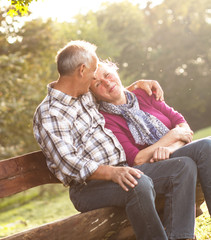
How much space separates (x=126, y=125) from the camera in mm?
3934

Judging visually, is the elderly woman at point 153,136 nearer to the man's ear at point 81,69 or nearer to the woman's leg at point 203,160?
the woman's leg at point 203,160

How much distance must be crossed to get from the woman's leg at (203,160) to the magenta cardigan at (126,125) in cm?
47

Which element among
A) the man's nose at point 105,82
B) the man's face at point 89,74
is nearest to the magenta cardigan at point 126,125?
the man's nose at point 105,82

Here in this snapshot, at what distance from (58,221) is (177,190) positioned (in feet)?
3.06

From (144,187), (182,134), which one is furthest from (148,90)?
(144,187)

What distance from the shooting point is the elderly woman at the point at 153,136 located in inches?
129

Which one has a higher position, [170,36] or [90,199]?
[90,199]

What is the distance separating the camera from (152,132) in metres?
3.97

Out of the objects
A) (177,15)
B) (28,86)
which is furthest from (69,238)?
(177,15)

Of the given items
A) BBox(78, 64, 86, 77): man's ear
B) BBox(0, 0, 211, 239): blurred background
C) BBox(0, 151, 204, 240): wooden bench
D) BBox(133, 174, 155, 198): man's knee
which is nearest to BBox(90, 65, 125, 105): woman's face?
BBox(78, 64, 86, 77): man's ear

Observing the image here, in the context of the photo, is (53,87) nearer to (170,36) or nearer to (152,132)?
(152,132)

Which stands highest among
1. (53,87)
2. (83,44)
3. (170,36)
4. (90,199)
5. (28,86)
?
(83,44)

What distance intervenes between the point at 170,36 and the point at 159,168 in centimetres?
3359

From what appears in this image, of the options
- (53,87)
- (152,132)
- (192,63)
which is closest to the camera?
(53,87)
